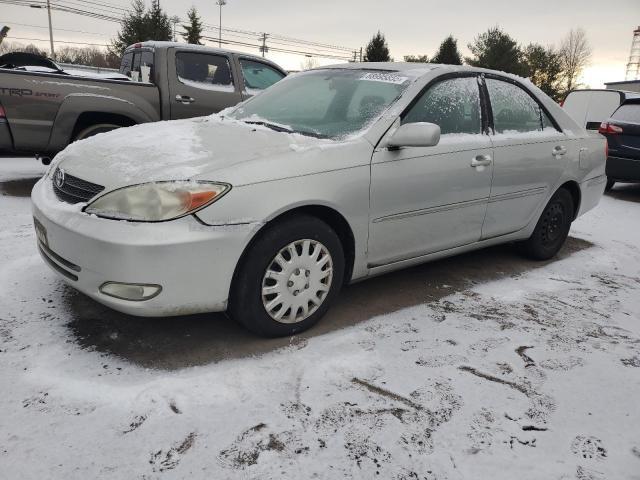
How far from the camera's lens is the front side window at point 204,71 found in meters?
6.42

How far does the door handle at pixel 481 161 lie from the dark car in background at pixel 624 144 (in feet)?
18.9

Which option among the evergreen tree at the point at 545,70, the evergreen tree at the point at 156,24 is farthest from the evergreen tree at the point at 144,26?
the evergreen tree at the point at 545,70

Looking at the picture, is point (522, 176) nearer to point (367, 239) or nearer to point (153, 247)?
point (367, 239)

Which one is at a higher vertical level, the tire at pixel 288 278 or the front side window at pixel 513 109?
the front side window at pixel 513 109

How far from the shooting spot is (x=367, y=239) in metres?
3.13

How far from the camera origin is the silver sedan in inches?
98.1

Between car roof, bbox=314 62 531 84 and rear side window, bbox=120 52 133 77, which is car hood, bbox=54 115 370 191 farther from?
rear side window, bbox=120 52 133 77

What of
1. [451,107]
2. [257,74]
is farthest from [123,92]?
[451,107]

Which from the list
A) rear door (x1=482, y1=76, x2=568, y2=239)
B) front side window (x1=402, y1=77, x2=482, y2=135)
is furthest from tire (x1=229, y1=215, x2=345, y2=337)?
rear door (x1=482, y1=76, x2=568, y2=239)

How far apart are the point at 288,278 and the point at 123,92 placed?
4057 millimetres

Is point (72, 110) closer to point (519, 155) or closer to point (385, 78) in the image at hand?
point (385, 78)

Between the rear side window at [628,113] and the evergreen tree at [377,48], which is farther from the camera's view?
the evergreen tree at [377,48]

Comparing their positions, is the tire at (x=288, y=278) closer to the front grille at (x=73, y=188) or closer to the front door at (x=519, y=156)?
the front grille at (x=73, y=188)

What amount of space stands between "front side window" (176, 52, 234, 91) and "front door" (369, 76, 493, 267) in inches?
149
